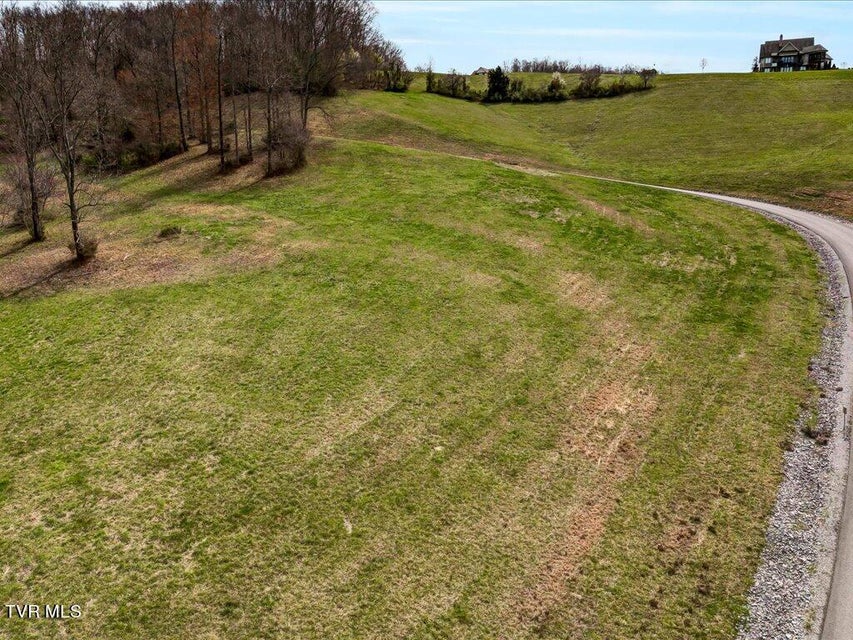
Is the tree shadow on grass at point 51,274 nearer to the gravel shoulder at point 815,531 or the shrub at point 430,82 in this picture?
the gravel shoulder at point 815,531

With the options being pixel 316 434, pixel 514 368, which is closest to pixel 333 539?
pixel 316 434

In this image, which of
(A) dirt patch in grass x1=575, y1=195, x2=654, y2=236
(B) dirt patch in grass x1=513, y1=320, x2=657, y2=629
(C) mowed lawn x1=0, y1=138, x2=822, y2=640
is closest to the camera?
(C) mowed lawn x1=0, y1=138, x2=822, y2=640

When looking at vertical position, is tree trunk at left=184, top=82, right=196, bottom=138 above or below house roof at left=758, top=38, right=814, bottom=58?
below

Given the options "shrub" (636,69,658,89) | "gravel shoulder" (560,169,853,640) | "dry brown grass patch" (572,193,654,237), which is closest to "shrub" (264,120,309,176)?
"dry brown grass patch" (572,193,654,237)

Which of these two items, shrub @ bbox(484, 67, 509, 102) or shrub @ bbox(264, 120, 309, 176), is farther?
shrub @ bbox(484, 67, 509, 102)

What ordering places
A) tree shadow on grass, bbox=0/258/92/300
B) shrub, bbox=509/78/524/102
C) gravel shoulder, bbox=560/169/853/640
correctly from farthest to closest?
shrub, bbox=509/78/524/102 < tree shadow on grass, bbox=0/258/92/300 < gravel shoulder, bbox=560/169/853/640

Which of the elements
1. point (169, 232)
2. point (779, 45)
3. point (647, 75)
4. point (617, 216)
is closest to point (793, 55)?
point (779, 45)

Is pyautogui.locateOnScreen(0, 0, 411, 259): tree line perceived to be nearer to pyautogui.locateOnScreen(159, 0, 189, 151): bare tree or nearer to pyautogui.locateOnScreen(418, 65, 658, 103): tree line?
pyautogui.locateOnScreen(159, 0, 189, 151): bare tree

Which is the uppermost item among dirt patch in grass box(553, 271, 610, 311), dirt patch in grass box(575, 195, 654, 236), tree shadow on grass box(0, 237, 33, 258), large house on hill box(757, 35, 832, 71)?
large house on hill box(757, 35, 832, 71)
